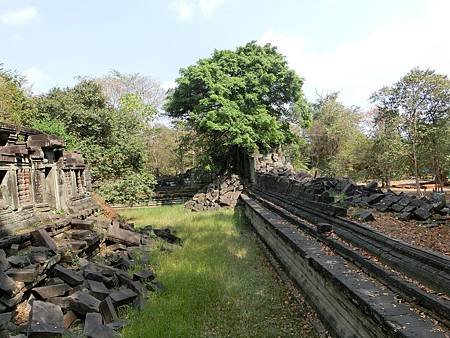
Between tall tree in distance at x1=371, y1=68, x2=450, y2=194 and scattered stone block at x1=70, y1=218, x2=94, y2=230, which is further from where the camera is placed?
tall tree in distance at x1=371, y1=68, x2=450, y2=194

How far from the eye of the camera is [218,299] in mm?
5543

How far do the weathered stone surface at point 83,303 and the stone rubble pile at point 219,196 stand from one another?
44.7 ft

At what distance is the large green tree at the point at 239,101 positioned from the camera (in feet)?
57.2

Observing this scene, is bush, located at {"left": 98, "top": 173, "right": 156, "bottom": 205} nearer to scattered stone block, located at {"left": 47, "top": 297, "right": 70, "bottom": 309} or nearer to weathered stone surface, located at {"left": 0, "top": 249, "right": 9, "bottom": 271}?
weathered stone surface, located at {"left": 0, "top": 249, "right": 9, "bottom": 271}

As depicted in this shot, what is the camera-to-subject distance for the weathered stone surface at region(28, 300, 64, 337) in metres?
3.84

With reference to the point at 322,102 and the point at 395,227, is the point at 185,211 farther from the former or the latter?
the point at 322,102

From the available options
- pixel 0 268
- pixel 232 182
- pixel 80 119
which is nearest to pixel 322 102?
pixel 232 182

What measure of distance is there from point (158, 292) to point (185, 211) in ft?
40.2

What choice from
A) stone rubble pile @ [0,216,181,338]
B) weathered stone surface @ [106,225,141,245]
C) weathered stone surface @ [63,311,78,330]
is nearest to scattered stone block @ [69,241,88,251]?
stone rubble pile @ [0,216,181,338]

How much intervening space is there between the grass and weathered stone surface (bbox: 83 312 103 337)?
0.35 meters

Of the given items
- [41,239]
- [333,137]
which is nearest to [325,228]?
[41,239]

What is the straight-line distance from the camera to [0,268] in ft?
15.6

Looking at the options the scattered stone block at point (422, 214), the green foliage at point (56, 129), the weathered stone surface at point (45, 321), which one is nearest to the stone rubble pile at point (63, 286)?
the weathered stone surface at point (45, 321)

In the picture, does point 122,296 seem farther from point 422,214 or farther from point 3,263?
point 422,214
